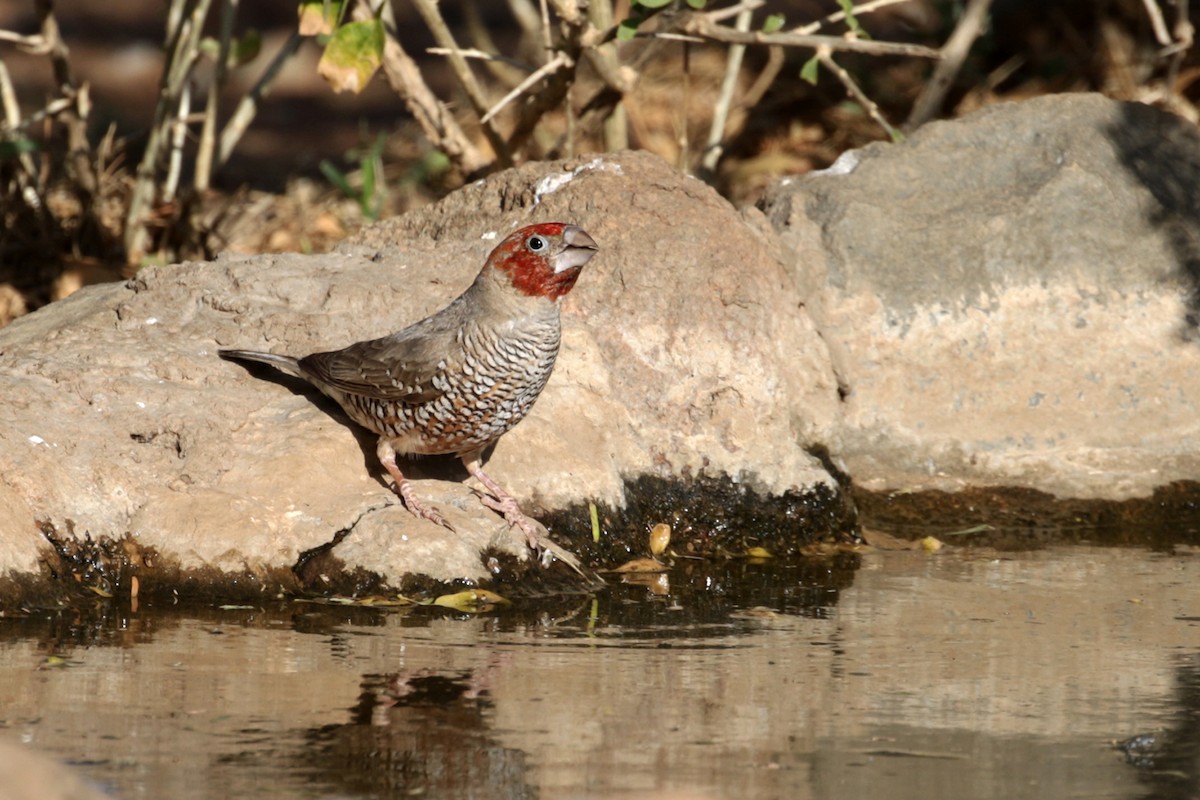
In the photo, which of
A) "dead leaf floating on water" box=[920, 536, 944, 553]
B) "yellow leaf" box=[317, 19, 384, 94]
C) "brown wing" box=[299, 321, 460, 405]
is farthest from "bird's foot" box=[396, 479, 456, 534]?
"dead leaf floating on water" box=[920, 536, 944, 553]

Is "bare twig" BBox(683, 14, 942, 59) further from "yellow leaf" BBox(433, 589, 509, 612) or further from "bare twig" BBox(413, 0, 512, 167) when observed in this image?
"yellow leaf" BBox(433, 589, 509, 612)

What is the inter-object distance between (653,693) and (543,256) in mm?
1580

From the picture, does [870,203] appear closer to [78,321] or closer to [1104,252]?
[1104,252]

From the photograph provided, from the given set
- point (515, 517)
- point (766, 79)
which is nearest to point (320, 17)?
point (515, 517)

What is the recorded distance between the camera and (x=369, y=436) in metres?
5.44

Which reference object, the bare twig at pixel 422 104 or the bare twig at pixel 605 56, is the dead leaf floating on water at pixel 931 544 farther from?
the bare twig at pixel 422 104

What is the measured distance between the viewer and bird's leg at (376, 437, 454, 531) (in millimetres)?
5078

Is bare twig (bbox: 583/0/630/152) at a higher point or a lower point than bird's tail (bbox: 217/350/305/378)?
higher

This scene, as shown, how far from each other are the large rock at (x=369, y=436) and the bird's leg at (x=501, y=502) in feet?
0.14

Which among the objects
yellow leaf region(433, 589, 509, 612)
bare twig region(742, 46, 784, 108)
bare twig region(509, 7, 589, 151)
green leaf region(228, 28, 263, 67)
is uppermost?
bare twig region(742, 46, 784, 108)

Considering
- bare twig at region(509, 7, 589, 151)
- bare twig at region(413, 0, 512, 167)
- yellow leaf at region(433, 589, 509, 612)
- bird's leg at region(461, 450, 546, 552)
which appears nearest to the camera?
yellow leaf at region(433, 589, 509, 612)

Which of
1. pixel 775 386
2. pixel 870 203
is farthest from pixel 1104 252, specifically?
pixel 775 386

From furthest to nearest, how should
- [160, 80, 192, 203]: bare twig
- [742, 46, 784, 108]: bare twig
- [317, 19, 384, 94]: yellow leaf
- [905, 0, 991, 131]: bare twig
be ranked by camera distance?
1. [742, 46, 784, 108]: bare twig
2. [160, 80, 192, 203]: bare twig
3. [905, 0, 991, 131]: bare twig
4. [317, 19, 384, 94]: yellow leaf

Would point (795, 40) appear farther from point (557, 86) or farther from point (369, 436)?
point (369, 436)
